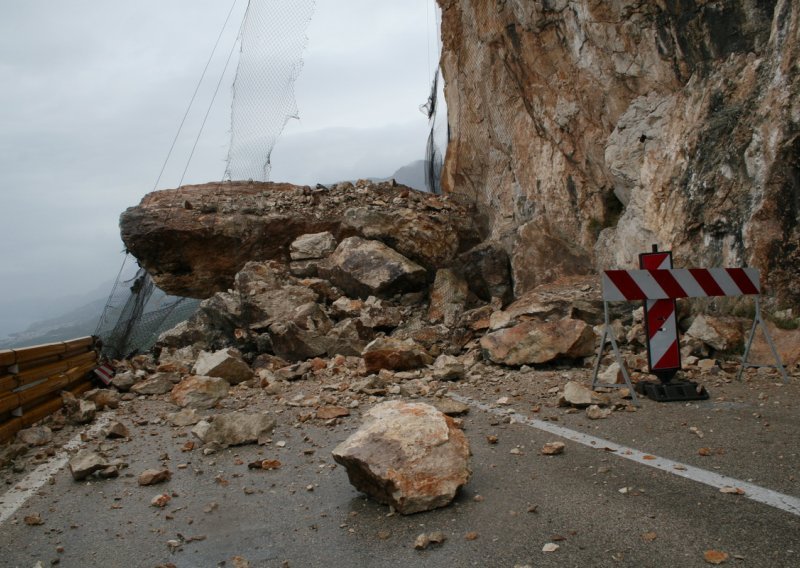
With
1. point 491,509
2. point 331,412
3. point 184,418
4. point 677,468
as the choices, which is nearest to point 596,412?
point 677,468

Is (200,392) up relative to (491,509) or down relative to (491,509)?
up

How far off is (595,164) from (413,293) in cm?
434

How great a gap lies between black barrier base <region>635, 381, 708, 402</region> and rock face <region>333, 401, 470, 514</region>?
2273 mm

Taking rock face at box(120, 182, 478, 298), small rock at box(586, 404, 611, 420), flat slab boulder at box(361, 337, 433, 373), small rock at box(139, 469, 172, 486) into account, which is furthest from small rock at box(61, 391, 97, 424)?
rock face at box(120, 182, 478, 298)

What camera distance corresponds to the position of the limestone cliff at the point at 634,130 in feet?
19.8

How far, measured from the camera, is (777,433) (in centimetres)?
342

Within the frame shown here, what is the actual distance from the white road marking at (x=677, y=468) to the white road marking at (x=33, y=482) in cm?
352

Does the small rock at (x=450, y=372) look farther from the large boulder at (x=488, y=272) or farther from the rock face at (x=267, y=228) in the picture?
the rock face at (x=267, y=228)

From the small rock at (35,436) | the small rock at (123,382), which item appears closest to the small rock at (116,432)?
the small rock at (35,436)

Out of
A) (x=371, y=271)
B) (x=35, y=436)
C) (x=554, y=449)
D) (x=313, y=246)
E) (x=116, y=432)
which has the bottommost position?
(x=554, y=449)

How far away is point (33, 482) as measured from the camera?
391 centimetres

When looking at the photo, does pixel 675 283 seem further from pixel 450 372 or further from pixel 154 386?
pixel 154 386

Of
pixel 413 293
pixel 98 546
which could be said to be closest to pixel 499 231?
pixel 413 293

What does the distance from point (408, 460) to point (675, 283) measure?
10.5 feet
